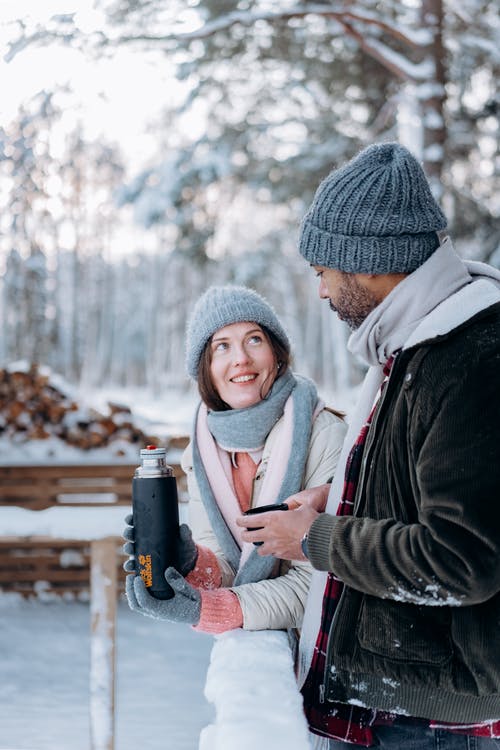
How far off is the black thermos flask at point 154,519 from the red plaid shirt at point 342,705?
344 mm

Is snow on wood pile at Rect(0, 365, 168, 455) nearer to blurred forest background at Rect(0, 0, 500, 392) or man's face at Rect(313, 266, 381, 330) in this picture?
blurred forest background at Rect(0, 0, 500, 392)

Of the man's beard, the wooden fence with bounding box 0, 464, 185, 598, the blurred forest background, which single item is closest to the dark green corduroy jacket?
the man's beard

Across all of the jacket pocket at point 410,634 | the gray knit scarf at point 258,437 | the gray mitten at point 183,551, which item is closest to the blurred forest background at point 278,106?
the gray knit scarf at point 258,437

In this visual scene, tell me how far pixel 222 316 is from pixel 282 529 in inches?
34.0

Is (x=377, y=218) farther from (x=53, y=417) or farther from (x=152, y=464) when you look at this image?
(x=53, y=417)

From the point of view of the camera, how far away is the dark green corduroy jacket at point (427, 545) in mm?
1221

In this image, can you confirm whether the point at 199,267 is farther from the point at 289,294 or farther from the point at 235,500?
the point at 289,294

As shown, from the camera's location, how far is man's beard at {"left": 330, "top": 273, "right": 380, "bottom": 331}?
1564mm

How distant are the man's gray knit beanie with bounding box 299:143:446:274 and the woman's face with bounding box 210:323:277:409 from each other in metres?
0.72

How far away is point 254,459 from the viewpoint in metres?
2.23

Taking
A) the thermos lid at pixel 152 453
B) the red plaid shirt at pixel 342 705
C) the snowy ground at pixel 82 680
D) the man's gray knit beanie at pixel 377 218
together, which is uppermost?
the man's gray knit beanie at pixel 377 218

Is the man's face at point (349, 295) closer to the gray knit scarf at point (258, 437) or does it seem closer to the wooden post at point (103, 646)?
the gray knit scarf at point (258, 437)

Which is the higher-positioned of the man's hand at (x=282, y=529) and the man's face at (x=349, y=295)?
the man's face at (x=349, y=295)

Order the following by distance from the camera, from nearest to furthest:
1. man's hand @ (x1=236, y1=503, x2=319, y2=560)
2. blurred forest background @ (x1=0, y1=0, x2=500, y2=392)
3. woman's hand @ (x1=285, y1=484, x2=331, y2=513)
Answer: man's hand @ (x1=236, y1=503, x2=319, y2=560), woman's hand @ (x1=285, y1=484, x2=331, y2=513), blurred forest background @ (x1=0, y1=0, x2=500, y2=392)
